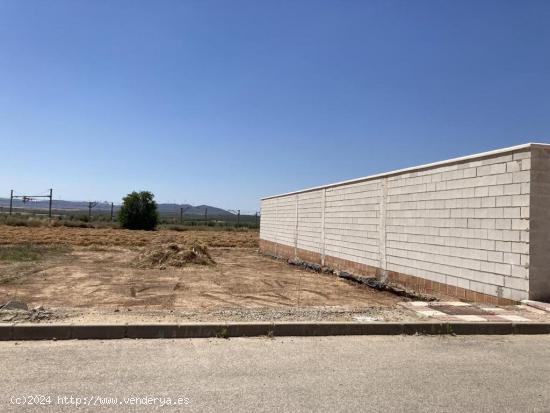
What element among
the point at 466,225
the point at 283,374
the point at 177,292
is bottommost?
the point at 177,292

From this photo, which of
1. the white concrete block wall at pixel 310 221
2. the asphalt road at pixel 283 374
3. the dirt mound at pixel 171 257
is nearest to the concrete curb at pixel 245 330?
the asphalt road at pixel 283 374

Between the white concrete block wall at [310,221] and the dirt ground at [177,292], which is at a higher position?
the white concrete block wall at [310,221]

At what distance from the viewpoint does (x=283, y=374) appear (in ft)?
18.5

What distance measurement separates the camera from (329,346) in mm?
7066

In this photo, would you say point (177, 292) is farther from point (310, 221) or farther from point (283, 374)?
point (310, 221)

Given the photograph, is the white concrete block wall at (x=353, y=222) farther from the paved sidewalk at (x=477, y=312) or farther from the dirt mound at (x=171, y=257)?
the paved sidewalk at (x=477, y=312)

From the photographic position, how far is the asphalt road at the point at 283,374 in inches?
185

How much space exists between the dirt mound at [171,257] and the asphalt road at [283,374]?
12401 mm

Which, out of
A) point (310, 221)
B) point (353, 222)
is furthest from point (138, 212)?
point (353, 222)

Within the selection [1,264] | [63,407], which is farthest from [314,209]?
[63,407]

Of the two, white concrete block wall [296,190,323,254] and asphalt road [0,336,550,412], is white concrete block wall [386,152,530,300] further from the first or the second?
white concrete block wall [296,190,323,254]

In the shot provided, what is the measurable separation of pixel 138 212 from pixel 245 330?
41995 millimetres

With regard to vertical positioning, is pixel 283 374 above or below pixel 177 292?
above

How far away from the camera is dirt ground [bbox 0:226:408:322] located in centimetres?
869
